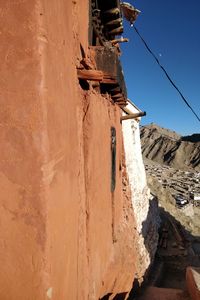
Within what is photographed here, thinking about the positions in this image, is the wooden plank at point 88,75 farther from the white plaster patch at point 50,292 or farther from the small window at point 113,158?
the white plaster patch at point 50,292

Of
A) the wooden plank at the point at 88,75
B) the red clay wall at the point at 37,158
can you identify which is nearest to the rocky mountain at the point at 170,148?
the wooden plank at the point at 88,75

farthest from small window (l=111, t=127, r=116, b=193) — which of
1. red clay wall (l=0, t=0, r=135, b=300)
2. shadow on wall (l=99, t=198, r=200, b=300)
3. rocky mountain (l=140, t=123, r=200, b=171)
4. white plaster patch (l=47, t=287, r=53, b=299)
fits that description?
rocky mountain (l=140, t=123, r=200, b=171)

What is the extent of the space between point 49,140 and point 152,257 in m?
8.94

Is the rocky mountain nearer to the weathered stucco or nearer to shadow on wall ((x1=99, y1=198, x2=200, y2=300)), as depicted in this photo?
shadow on wall ((x1=99, y1=198, x2=200, y2=300))

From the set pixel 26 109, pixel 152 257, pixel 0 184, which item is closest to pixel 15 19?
pixel 26 109

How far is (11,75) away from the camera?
2127 mm

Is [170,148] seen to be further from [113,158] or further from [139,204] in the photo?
[113,158]

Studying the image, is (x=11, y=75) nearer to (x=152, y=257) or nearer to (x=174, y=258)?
(x=152, y=257)

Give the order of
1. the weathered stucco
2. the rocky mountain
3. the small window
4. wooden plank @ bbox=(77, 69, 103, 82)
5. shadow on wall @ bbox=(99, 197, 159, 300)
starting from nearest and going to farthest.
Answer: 1. wooden plank @ bbox=(77, 69, 103, 82)
2. the small window
3. shadow on wall @ bbox=(99, 197, 159, 300)
4. the weathered stucco
5. the rocky mountain

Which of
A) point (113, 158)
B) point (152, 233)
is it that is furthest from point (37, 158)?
point (152, 233)

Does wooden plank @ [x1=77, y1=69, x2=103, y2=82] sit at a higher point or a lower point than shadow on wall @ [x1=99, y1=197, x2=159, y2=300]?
higher

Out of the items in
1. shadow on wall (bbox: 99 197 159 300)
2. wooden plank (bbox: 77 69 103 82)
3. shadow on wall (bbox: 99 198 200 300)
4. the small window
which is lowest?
shadow on wall (bbox: 99 198 200 300)

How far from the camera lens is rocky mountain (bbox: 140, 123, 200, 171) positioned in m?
57.0

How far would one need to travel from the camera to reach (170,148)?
6334 centimetres
